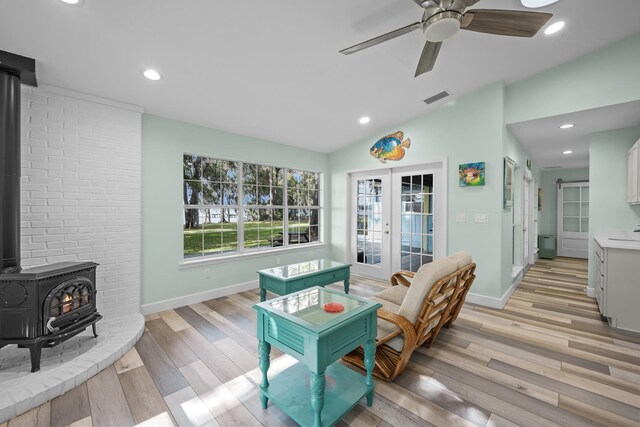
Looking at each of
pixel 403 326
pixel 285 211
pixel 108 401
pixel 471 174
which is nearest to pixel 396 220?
pixel 471 174

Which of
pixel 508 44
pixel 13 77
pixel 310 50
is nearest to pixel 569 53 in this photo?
pixel 508 44

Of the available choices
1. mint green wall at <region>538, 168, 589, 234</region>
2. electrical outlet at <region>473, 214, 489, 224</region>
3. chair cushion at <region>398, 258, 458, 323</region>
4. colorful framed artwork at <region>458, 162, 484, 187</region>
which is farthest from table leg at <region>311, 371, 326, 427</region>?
mint green wall at <region>538, 168, 589, 234</region>

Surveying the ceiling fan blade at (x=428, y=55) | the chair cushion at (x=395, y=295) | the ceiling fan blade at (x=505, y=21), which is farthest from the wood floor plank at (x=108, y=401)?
the ceiling fan blade at (x=505, y=21)

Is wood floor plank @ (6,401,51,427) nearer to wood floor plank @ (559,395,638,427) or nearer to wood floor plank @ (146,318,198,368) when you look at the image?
wood floor plank @ (146,318,198,368)

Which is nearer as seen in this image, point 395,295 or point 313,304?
point 313,304

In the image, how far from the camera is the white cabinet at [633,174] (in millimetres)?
3158

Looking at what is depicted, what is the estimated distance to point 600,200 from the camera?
153 inches

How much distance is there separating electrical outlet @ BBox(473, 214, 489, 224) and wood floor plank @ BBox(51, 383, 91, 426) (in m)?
4.36

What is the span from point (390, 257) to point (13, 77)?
5.01 meters

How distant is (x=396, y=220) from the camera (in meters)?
4.76

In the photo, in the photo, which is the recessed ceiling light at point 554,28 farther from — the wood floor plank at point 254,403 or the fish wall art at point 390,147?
the wood floor plank at point 254,403

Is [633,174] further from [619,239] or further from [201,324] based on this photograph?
[201,324]

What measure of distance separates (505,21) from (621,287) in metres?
3.09

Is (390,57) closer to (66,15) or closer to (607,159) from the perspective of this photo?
(66,15)
